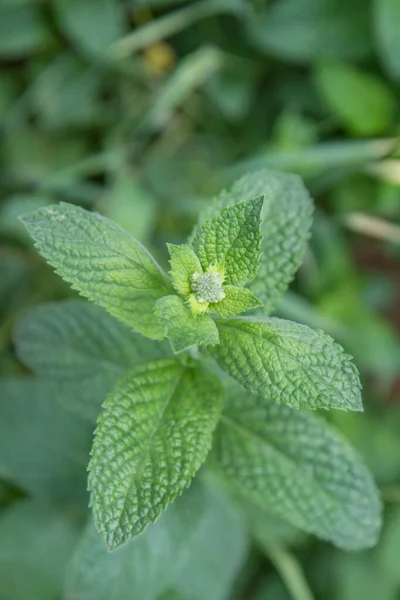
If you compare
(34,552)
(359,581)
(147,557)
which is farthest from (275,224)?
(359,581)

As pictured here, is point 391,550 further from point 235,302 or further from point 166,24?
point 166,24

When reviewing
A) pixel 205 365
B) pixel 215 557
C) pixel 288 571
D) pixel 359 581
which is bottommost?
pixel 359 581

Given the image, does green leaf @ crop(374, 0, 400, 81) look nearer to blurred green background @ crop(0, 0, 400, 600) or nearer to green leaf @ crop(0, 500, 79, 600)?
blurred green background @ crop(0, 0, 400, 600)

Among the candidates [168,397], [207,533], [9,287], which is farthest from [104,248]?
[9,287]

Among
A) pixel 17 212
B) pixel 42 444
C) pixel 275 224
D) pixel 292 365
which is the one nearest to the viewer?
pixel 292 365

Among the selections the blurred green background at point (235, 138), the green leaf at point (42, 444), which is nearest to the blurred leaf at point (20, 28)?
the blurred green background at point (235, 138)

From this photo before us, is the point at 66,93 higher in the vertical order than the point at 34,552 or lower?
higher
